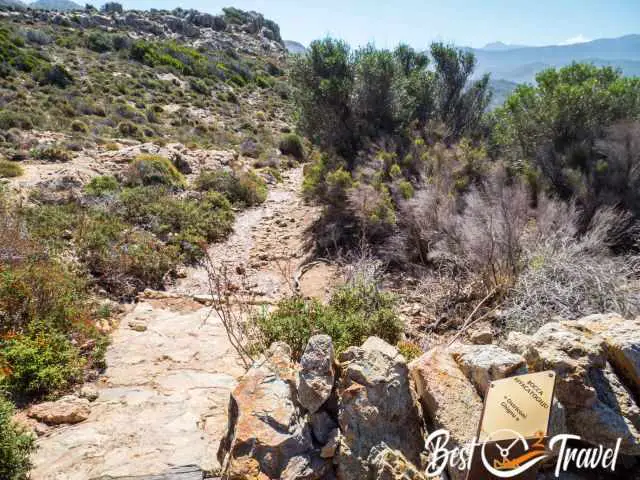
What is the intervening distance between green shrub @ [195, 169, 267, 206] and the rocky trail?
15.1 feet

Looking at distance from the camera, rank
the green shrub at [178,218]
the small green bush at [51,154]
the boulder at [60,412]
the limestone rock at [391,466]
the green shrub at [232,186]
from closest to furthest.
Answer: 1. the limestone rock at [391,466]
2. the boulder at [60,412]
3. the green shrub at [178,218]
4. the small green bush at [51,154]
5. the green shrub at [232,186]

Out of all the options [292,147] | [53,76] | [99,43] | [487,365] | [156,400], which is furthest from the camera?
[99,43]

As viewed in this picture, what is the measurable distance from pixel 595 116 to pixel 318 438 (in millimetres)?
8708

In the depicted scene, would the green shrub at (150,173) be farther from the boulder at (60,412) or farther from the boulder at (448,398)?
the boulder at (448,398)

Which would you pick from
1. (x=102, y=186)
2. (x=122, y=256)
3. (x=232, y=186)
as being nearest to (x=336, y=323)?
(x=122, y=256)

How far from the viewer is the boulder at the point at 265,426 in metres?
2.32

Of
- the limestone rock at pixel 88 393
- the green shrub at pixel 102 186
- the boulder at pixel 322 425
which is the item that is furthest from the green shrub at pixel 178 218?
the boulder at pixel 322 425

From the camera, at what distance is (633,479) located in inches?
84.4

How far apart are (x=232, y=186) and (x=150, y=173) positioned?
229cm

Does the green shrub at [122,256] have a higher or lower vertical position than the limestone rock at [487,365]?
lower

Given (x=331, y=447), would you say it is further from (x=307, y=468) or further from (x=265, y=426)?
(x=265, y=426)

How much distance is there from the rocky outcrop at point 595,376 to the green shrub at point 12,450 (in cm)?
338

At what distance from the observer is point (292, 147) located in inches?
766

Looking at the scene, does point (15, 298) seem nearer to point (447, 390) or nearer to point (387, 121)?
point (447, 390)
